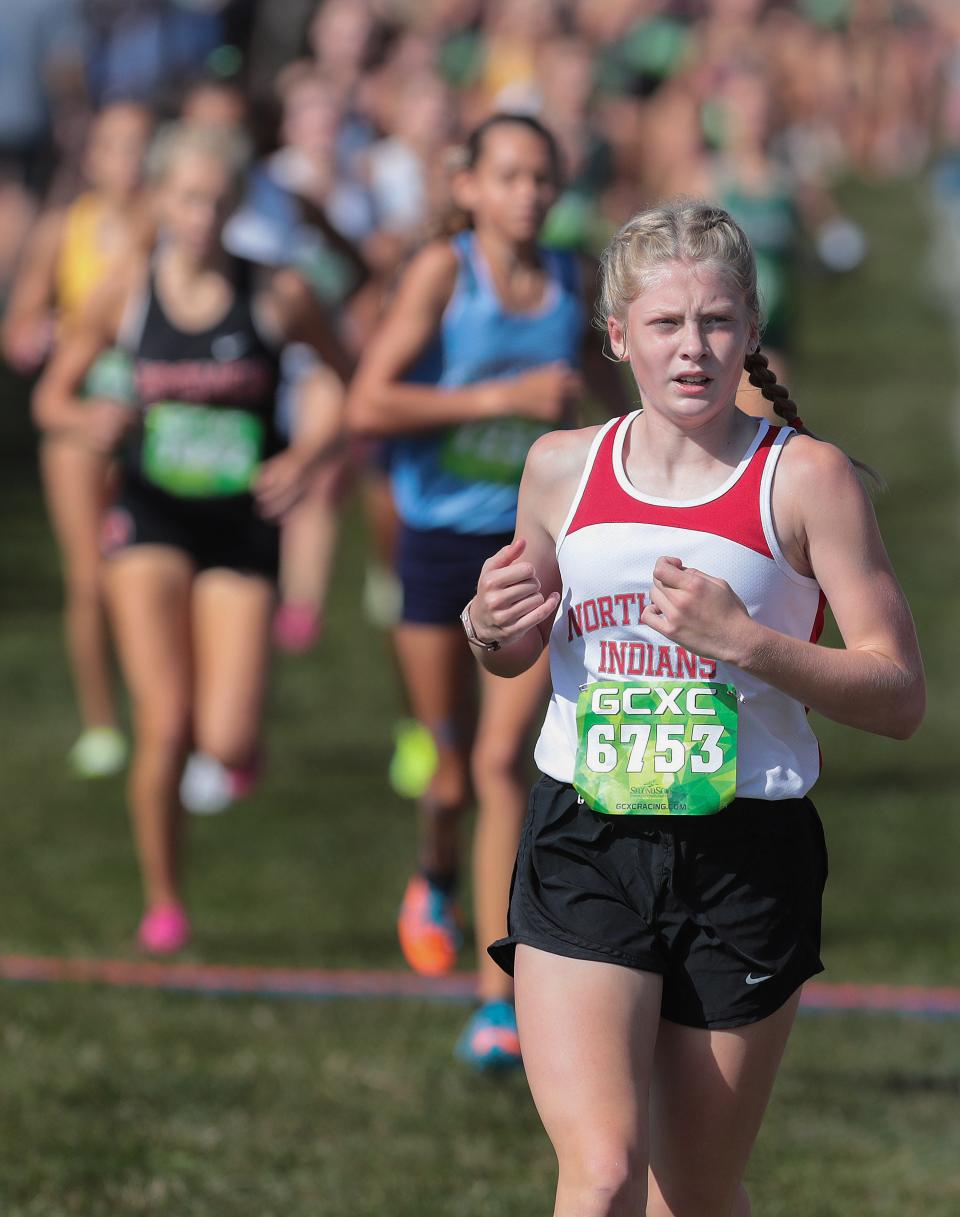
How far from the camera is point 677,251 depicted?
11.6 ft

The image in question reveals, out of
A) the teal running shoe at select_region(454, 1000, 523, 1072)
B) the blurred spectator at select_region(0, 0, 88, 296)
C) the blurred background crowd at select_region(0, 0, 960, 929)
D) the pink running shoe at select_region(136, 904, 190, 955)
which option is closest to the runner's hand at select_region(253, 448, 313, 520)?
the blurred background crowd at select_region(0, 0, 960, 929)

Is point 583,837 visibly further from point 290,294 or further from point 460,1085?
point 290,294

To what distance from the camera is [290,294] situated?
23.1 feet

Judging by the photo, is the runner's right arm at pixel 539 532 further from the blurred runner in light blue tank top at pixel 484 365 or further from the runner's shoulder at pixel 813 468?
the blurred runner in light blue tank top at pixel 484 365

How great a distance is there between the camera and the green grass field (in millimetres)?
5070

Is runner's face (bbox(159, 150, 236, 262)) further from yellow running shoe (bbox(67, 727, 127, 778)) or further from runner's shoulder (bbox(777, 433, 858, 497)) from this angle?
runner's shoulder (bbox(777, 433, 858, 497))

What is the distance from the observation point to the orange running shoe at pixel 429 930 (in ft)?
22.5

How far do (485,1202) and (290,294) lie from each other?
3.14m

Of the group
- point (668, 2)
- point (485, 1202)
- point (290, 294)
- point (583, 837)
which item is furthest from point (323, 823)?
point (668, 2)

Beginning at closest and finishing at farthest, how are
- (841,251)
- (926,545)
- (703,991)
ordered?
(703,991), (926,545), (841,251)

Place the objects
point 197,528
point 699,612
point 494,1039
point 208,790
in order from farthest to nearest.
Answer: point 208,790 → point 197,528 → point 494,1039 → point 699,612

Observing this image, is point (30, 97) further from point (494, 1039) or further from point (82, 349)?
point (494, 1039)

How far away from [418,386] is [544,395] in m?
0.47

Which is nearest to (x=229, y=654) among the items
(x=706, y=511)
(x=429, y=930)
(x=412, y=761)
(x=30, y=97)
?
(x=429, y=930)
